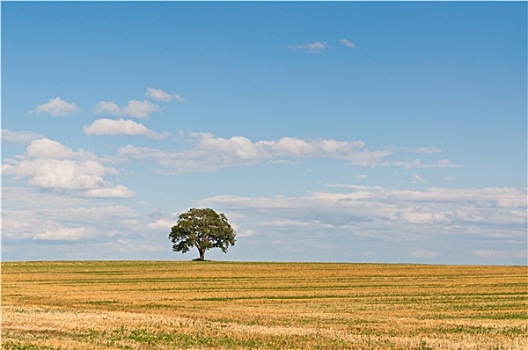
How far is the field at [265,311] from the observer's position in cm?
2956

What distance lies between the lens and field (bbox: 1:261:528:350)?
29.6 m

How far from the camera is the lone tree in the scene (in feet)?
428

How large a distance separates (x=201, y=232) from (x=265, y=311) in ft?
283

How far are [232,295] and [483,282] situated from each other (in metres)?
28.4

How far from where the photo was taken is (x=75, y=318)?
39.1 metres

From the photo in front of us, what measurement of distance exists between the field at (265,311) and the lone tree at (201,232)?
123ft

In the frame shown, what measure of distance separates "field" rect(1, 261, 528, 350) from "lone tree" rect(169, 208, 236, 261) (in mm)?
37376

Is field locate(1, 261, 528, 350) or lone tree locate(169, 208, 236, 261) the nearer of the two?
field locate(1, 261, 528, 350)

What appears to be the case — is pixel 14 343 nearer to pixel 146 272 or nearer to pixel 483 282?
pixel 483 282

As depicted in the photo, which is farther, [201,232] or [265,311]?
[201,232]

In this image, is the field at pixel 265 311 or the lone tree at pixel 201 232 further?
the lone tree at pixel 201 232

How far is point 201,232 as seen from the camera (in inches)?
5172

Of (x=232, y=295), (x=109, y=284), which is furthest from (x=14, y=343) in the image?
(x=109, y=284)

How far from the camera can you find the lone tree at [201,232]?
428 ft
